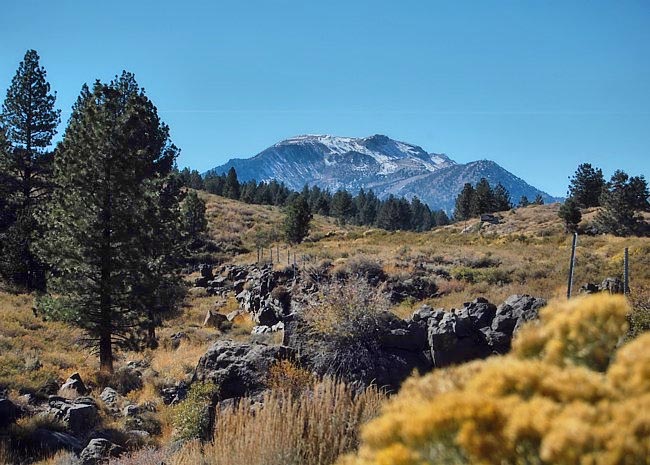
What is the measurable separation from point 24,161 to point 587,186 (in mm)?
59779

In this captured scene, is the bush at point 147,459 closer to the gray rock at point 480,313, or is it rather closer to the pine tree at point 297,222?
the gray rock at point 480,313

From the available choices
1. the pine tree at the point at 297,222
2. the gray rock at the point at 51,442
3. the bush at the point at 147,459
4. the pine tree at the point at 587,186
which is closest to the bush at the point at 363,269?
the gray rock at the point at 51,442

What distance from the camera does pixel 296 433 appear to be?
468 centimetres

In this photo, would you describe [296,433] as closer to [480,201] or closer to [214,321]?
[214,321]

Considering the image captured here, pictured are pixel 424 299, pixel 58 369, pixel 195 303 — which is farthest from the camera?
pixel 195 303

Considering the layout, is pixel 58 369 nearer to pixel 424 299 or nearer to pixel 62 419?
pixel 62 419

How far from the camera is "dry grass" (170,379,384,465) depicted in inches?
176

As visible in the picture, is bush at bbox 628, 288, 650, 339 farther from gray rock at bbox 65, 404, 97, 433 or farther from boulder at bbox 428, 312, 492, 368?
gray rock at bbox 65, 404, 97, 433

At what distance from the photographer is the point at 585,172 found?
6353cm

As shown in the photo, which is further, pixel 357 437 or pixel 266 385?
pixel 266 385

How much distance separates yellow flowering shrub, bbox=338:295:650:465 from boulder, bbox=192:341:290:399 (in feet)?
20.7

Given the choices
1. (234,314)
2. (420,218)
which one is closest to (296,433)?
(234,314)

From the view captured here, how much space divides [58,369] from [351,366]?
31.9 feet

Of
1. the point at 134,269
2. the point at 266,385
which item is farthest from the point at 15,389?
the point at 266,385
